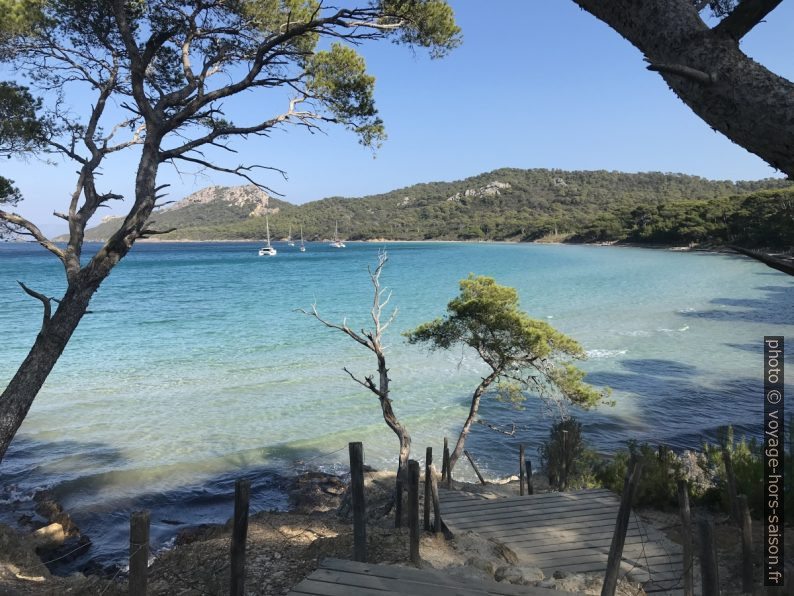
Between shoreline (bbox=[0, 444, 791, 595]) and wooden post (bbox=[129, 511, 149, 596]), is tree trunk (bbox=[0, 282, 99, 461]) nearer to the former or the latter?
shoreline (bbox=[0, 444, 791, 595])

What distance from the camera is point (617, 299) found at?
137 feet

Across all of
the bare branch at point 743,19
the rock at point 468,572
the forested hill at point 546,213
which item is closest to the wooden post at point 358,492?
the rock at point 468,572

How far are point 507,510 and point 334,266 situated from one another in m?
78.2

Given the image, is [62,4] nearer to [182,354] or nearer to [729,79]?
[729,79]

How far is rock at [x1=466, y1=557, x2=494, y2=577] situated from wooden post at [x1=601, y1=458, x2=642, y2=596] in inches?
62.3

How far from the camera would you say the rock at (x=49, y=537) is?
360 inches

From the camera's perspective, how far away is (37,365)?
19.0 ft

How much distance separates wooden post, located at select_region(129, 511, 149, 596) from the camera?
3.55 metres

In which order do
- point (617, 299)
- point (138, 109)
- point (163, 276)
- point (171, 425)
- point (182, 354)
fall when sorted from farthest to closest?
1. point (163, 276)
2. point (617, 299)
3. point (182, 354)
4. point (171, 425)
5. point (138, 109)

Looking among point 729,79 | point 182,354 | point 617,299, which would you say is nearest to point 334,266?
point 617,299

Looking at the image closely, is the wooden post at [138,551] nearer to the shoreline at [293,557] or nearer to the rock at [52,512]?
the shoreline at [293,557]

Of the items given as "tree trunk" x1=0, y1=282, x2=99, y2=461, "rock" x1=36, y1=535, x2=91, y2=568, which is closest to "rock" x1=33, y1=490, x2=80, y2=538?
"rock" x1=36, y1=535, x2=91, y2=568

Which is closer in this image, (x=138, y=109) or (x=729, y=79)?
(x=729, y=79)

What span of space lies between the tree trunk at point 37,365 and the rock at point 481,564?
17.1ft
